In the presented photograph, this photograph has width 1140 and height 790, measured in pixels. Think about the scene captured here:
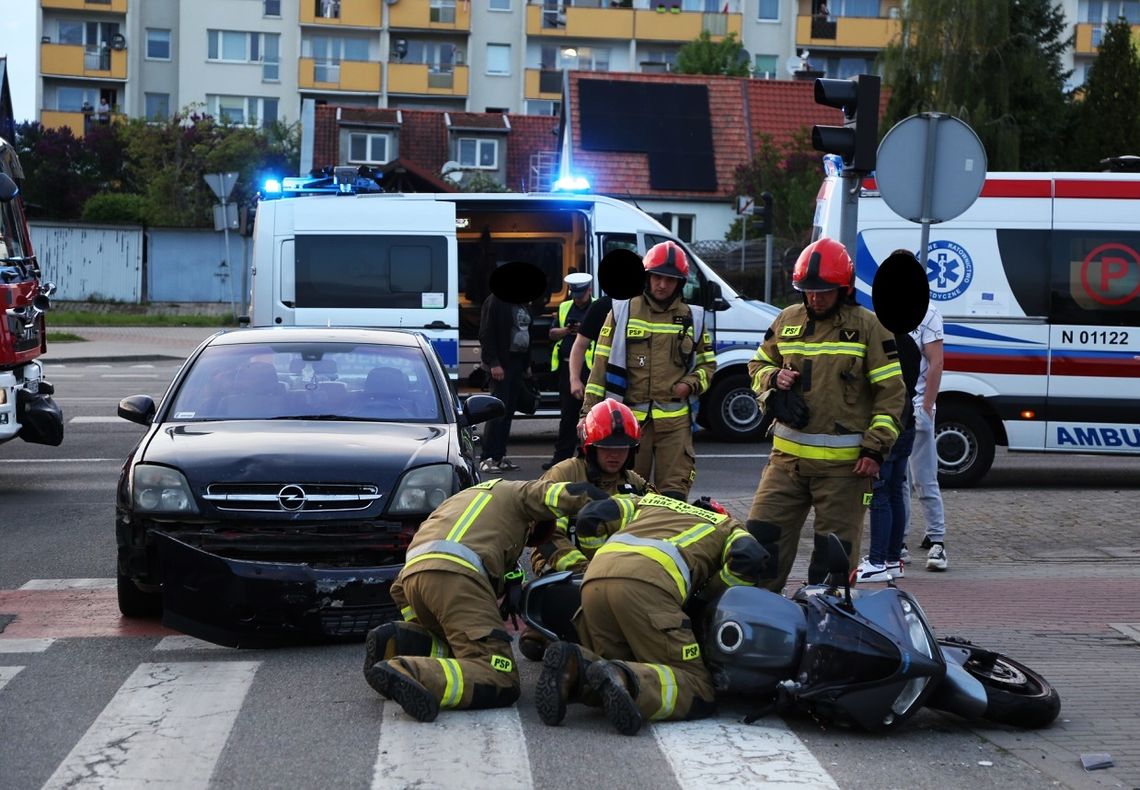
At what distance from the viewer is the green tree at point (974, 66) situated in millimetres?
44375

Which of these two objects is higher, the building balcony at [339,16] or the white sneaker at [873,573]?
the building balcony at [339,16]

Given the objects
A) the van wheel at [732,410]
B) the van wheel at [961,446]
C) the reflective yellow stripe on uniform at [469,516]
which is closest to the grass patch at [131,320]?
the van wheel at [732,410]

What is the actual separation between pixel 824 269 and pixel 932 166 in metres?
2.29

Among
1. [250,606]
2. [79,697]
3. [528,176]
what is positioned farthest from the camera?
[528,176]

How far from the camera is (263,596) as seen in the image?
23.1ft

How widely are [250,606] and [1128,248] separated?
859 centimetres

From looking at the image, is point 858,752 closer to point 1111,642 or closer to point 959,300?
point 1111,642

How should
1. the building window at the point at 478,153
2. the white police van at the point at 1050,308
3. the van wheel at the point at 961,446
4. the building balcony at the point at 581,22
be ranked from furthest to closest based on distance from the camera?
the building balcony at the point at 581,22 < the building window at the point at 478,153 < the van wheel at the point at 961,446 < the white police van at the point at 1050,308

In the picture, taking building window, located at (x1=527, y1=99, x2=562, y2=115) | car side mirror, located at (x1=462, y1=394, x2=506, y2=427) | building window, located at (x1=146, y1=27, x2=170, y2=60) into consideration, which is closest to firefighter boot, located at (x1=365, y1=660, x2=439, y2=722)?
car side mirror, located at (x1=462, y1=394, x2=506, y2=427)

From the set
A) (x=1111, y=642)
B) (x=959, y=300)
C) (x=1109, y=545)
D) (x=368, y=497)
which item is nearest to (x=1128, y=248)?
(x=959, y=300)

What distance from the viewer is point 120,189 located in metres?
65.2

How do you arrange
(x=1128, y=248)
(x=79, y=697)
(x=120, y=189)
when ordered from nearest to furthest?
(x=79, y=697)
(x=1128, y=248)
(x=120, y=189)

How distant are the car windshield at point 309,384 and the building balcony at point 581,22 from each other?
59168 millimetres

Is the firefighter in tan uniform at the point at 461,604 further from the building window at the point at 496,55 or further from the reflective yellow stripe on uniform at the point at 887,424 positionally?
the building window at the point at 496,55
